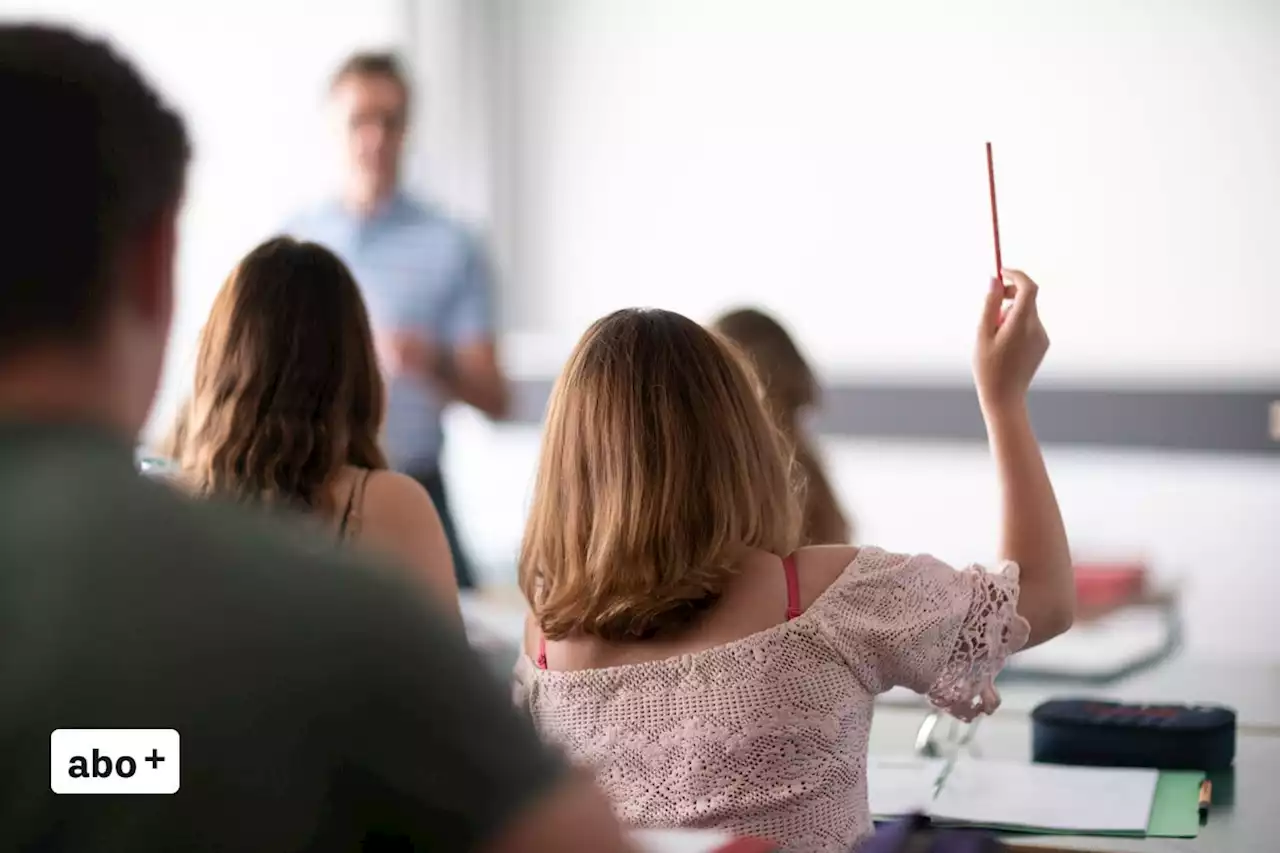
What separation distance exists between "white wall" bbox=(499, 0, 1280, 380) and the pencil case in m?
2.01

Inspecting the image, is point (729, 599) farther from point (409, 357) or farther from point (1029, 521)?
point (409, 357)

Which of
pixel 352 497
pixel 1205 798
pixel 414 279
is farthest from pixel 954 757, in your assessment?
pixel 414 279

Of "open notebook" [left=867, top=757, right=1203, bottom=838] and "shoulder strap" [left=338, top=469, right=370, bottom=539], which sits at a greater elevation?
"shoulder strap" [left=338, top=469, right=370, bottom=539]

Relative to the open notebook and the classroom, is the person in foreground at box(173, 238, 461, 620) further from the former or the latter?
the open notebook

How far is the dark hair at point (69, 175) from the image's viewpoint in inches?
20.2

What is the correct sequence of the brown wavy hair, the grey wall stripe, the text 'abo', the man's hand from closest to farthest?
the text 'abo', the brown wavy hair, the man's hand, the grey wall stripe

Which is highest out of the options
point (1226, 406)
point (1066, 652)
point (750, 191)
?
point (750, 191)

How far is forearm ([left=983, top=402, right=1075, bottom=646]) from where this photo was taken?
137 centimetres

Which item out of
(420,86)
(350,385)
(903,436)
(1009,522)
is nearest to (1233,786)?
(1009,522)

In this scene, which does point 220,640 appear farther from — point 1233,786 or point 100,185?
point 1233,786

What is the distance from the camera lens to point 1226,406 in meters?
3.51

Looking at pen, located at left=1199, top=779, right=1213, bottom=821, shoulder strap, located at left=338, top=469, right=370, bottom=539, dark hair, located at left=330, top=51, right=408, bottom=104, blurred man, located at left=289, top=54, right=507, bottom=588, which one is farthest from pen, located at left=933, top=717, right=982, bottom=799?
dark hair, located at left=330, top=51, right=408, bottom=104

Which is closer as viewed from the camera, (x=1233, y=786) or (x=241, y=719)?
(x=241, y=719)

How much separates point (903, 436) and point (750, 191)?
30.5 inches
